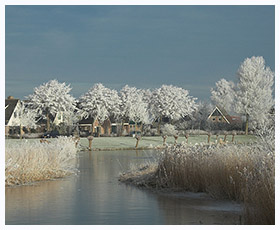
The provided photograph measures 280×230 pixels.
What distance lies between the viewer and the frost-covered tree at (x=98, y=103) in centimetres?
8656

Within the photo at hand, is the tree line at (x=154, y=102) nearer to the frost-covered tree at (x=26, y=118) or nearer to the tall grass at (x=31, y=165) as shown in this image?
the frost-covered tree at (x=26, y=118)

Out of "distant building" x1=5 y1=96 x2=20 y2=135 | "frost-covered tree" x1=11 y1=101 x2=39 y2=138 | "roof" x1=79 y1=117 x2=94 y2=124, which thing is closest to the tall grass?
"frost-covered tree" x1=11 y1=101 x2=39 y2=138

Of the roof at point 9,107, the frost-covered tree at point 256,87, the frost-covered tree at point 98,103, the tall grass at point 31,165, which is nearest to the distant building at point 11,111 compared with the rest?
the roof at point 9,107

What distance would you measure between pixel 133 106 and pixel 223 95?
A: 22.8m

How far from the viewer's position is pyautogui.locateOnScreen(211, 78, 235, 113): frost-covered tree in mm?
104062

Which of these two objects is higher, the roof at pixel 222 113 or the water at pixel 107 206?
the roof at pixel 222 113

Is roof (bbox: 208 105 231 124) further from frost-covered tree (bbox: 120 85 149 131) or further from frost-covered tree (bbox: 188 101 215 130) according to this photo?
frost-covered tree (bbox: 120 85 149 131)

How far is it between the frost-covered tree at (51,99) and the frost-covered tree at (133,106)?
1279 centimetres

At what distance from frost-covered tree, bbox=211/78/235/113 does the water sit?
8622cm

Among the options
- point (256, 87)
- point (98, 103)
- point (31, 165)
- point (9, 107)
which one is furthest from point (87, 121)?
point (31, 165)
